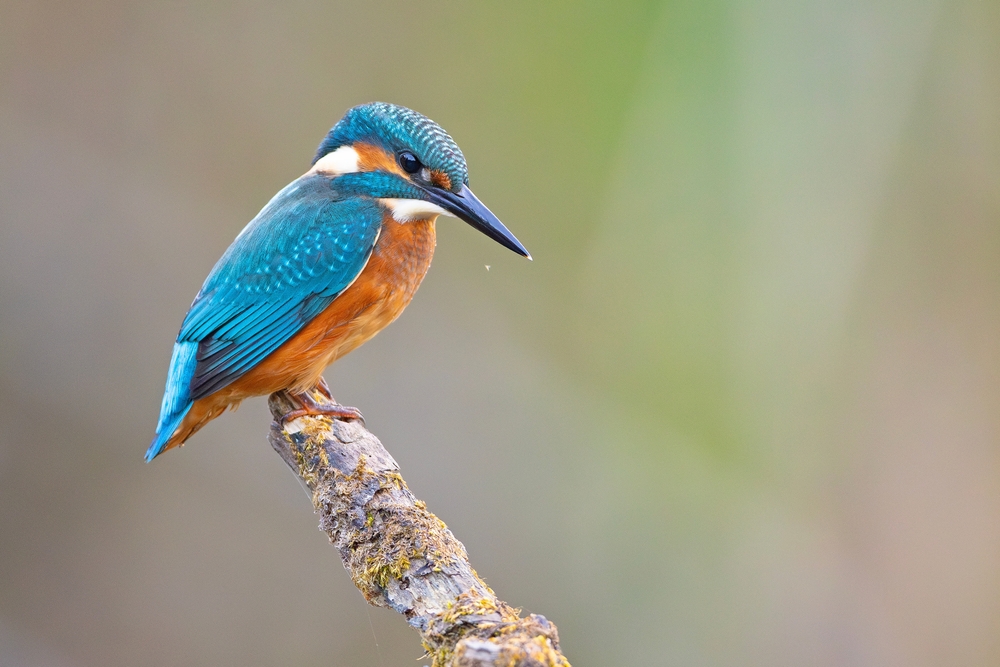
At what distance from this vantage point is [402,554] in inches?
60.0

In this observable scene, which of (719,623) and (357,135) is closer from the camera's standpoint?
(357,135)

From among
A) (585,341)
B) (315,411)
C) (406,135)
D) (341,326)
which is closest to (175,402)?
(315,411)

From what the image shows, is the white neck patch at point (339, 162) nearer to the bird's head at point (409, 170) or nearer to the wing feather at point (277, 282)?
the bird's head at point (409, 170)

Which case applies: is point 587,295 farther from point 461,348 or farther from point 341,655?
Answer: point 341,655

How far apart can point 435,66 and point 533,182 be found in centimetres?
75

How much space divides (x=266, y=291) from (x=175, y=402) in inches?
12.8

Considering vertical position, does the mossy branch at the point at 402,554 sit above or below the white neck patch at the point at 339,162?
below

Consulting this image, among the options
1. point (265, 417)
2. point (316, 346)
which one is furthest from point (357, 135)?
point (265, 417)

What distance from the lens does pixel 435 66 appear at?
431cm

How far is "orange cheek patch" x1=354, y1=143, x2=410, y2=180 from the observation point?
219 centimetres

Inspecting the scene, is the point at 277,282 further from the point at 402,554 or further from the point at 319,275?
the point at 402,554

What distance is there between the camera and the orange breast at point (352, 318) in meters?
2.05

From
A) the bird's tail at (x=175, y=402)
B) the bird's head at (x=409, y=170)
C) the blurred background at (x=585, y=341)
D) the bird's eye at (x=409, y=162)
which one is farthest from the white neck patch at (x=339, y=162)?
the blurred background at (x=585, y=341)

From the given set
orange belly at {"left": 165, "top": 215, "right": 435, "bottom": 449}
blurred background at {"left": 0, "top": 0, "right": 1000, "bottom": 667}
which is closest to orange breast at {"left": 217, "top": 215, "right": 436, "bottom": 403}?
orange belly at {"left": 165, "top": 215, "right": 435, "bottom": 449}
